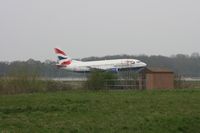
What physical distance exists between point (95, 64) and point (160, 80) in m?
26.3

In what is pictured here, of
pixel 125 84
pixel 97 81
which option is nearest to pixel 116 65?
pixel 125 84

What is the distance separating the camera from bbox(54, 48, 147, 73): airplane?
72875 millimetres

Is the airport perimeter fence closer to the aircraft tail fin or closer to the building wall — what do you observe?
the building wall

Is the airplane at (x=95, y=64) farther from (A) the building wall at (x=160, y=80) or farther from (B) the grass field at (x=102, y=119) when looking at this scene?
(B) the grass field at (x=102, y=119)

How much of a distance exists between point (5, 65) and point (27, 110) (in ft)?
227

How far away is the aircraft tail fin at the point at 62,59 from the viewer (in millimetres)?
86125

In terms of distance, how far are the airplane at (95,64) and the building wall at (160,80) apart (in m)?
13.1

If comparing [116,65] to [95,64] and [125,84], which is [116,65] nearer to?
[95,64]

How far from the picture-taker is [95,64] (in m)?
77.4

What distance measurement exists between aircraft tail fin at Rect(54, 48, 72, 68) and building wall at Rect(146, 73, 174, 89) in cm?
3535

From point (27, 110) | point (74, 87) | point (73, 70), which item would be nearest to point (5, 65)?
point (73, 70)

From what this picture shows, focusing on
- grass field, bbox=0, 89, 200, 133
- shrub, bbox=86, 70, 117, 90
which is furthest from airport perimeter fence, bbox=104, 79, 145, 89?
grass field, bbox=0, 89, 200, 133

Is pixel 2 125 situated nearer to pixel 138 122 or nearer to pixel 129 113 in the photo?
pixel 138 122

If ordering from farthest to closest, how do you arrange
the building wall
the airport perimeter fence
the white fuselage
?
the white fuselage → the building wall → the airport perimeter fence
